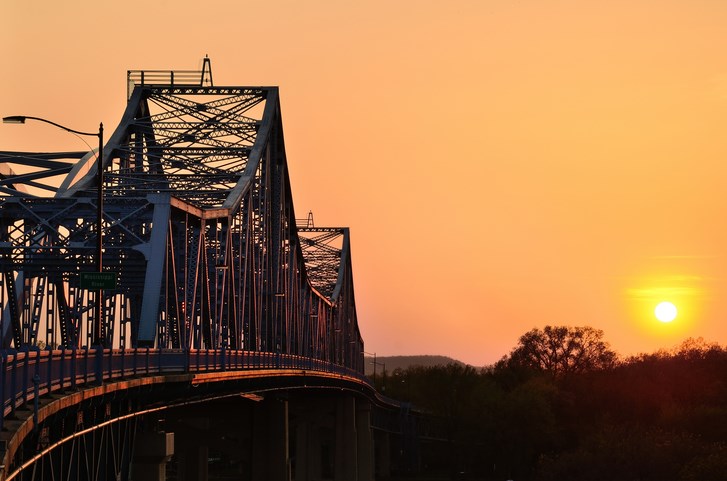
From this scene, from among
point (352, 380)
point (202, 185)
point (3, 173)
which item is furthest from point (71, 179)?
point (352, 380)

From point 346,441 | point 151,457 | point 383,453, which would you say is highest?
point 346,441

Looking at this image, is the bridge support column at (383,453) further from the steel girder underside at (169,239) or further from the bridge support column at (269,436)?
the bridge support column at (269,436)

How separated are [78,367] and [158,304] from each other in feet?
56.0

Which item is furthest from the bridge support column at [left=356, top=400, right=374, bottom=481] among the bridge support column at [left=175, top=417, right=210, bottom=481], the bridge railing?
the bridge railing

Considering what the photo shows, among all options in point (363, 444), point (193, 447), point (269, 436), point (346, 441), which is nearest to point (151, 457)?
point (193, 447)

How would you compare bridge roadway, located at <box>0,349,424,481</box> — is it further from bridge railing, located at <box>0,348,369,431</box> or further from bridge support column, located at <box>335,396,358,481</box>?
bridge support column, located at <box>335,396,358,481</box>

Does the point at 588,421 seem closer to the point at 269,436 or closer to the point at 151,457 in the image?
the point at 269,436

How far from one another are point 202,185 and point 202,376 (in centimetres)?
3081

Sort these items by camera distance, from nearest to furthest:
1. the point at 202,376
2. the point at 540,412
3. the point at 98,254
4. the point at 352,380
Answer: the point at 98,254, the point at 202,376, the point at 352,380, the point at 540,412

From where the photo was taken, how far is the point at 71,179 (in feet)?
196

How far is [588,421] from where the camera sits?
5645 inches

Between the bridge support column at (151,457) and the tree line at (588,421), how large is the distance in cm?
6538

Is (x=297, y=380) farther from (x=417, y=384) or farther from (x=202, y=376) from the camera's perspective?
(x=417, y=384)

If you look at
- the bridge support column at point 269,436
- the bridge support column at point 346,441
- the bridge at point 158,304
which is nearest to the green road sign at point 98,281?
the bridge at point 158,304
